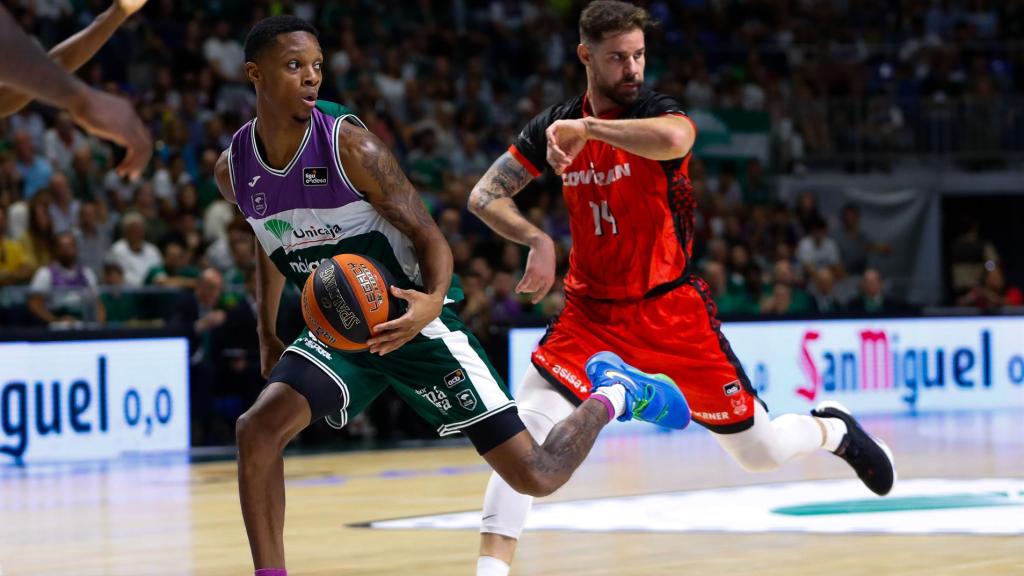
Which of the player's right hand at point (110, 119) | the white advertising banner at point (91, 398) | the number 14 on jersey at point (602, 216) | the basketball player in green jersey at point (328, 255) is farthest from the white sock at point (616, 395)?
the white advertising banner at point (91, 398)

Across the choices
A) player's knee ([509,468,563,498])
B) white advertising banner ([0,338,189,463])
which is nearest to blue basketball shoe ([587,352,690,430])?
player's knee ([509,468,563,498])

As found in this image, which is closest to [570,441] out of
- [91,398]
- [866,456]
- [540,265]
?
[540,265]

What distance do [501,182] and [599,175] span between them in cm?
40

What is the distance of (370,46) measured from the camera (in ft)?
63.5

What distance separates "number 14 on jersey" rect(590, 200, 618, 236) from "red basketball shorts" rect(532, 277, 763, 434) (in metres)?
0.30

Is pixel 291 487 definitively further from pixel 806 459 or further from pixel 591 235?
pixel 591 235

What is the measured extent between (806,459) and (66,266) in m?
6.33

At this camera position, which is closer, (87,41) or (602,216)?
(87,41)

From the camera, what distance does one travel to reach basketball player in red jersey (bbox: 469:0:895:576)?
6.05 metres

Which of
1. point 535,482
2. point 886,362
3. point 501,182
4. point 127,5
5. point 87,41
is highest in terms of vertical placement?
point 127,5

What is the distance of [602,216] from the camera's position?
6238mm

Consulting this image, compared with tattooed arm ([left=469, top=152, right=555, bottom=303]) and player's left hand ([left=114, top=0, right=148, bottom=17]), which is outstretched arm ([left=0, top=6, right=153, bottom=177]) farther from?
tattooed arm ([left=469, top=152, right=555, bottom=303])

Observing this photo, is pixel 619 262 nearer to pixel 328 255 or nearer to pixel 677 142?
pixel 677 142

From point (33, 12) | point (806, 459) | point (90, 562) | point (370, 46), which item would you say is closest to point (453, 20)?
point (370, 46)
